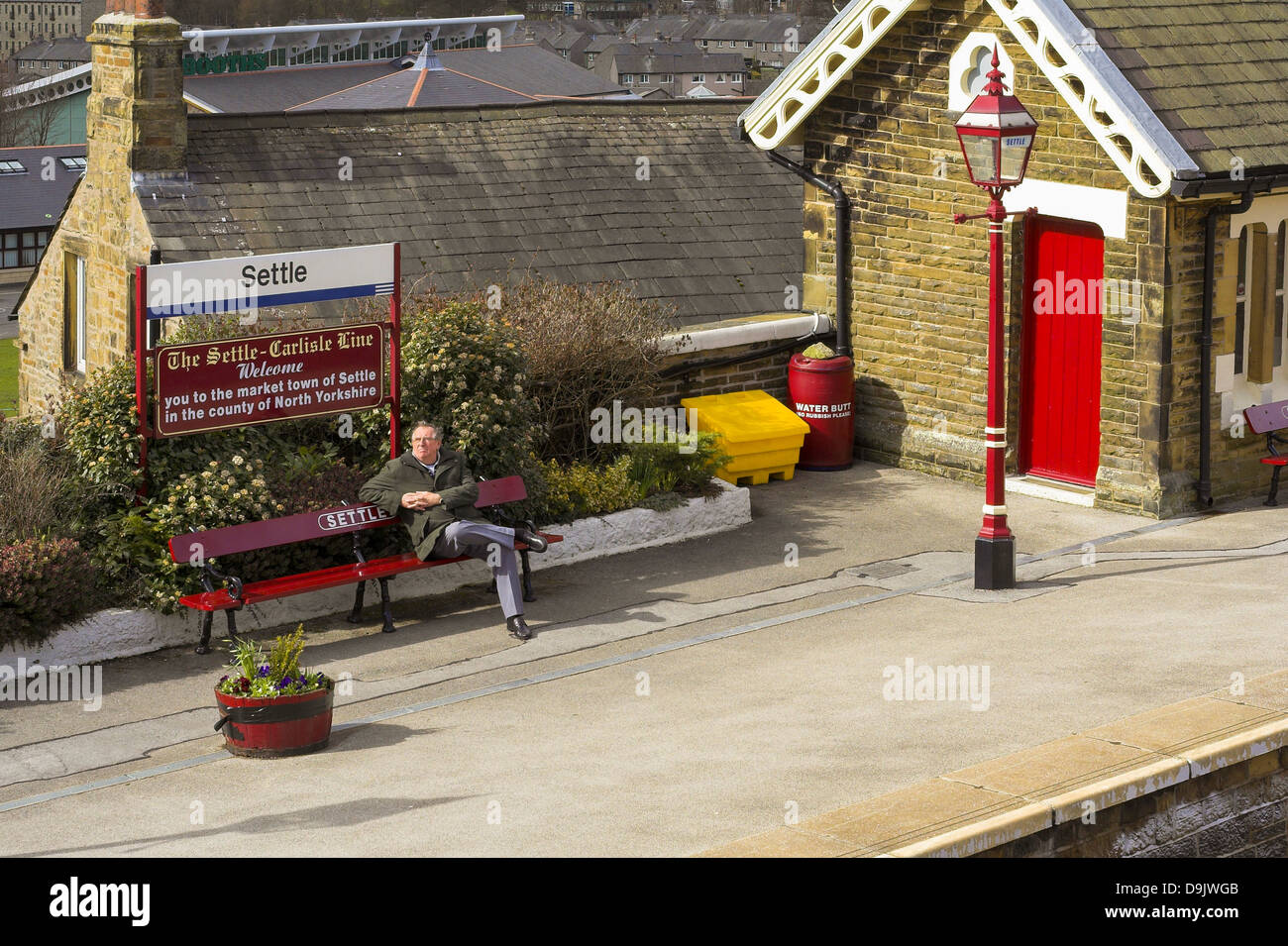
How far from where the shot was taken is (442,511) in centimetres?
1241

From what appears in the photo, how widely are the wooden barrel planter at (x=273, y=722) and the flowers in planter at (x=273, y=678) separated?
0.17 ft

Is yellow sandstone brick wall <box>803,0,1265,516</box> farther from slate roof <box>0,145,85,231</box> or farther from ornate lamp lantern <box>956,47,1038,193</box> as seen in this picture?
slate roof <box>0,145,85,231</box>

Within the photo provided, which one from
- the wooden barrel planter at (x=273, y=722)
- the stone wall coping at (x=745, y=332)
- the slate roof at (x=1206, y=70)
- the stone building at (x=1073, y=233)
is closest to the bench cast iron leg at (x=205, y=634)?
the wooden barrel planter at (x=273, y=722)

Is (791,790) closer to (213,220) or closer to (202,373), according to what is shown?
(202,373)

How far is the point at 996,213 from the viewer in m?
12.6

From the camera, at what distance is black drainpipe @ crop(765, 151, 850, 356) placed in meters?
17.0

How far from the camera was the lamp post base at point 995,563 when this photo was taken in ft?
42.6

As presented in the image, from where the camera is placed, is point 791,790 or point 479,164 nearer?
point 791,790

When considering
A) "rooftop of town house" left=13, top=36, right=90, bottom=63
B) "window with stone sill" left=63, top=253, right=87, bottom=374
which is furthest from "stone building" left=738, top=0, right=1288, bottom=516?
"rooftop of town house" left=13, top=36, right=90, bottom=63

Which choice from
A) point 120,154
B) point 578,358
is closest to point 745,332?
point 578,358

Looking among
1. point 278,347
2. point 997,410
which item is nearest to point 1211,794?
point 997,410

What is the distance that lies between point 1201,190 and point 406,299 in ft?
20.8

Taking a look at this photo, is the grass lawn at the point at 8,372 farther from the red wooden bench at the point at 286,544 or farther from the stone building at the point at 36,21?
the stone building at the point at 36,21

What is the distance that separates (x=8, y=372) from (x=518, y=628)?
43.4 m
